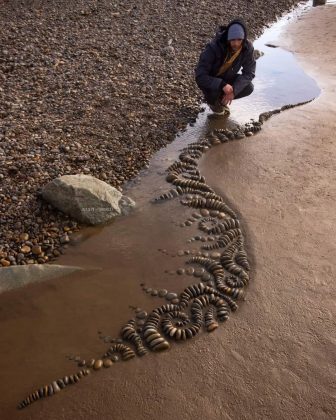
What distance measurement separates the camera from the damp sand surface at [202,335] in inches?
110

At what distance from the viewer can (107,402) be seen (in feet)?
9.07

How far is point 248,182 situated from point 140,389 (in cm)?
281

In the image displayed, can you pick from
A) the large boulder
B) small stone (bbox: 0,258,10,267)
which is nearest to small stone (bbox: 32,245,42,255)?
small stone (bbox: 0,258,10,267)

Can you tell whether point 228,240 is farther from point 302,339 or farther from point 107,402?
point 107,402

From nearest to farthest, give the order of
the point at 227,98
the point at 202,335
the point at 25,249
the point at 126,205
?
the point at 202,335, the point at 25,249, the point at 126,205, the point at 227,98

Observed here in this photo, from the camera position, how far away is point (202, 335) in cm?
323

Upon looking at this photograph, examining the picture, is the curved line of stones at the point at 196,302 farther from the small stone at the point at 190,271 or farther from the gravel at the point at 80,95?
the gravel at the point at 80,95

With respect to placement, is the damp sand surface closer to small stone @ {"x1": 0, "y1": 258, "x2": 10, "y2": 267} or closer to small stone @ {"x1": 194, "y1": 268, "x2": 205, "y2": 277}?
small stone @ {"x1": 194, "y1": 268, "x2": 205, "y2": 277}

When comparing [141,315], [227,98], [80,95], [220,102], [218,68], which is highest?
[218,68]

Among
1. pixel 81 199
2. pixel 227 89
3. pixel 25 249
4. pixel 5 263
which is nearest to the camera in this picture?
pixel 5 263

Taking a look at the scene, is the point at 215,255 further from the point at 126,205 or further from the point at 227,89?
the point at 227,89

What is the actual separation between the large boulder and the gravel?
11 centimetres

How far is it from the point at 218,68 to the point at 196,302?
3.69 m

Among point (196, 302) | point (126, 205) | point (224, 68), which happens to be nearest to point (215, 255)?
point (196, 302)
